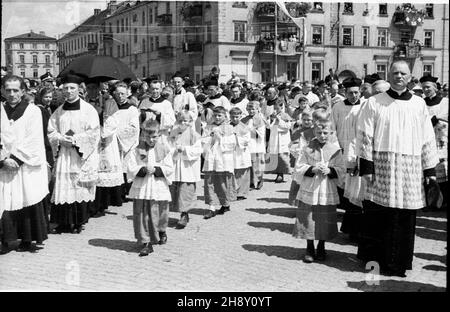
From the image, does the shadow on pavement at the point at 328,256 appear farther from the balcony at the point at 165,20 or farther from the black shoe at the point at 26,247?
the balcony at the point at 165,20

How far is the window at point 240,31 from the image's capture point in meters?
33.0

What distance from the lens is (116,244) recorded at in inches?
294

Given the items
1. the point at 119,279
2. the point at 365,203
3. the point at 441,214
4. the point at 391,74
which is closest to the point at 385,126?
the point at 391,74

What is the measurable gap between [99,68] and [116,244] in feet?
11.5

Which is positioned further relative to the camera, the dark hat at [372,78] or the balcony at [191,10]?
the balcony at [191,10]

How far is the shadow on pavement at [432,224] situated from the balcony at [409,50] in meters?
3.53

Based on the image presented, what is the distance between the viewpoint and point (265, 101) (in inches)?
559

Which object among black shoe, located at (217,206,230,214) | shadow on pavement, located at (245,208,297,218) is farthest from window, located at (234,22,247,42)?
black shoe, located at (217,206,230,214)

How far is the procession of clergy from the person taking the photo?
19.9 feet

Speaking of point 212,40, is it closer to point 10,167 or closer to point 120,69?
point 120,69

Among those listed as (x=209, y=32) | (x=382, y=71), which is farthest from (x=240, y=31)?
(x=382, y=71)

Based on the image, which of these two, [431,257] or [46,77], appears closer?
[431,257]

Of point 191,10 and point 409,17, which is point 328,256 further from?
point 191,10

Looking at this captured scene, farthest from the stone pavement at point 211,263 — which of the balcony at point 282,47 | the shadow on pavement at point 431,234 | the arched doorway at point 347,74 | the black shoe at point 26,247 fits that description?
the balcony at point 282,47
